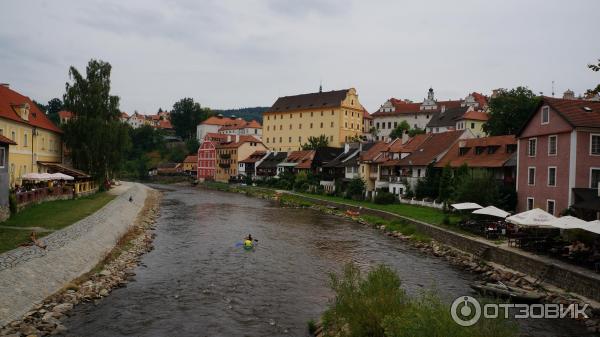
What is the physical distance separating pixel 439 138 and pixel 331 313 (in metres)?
42.1

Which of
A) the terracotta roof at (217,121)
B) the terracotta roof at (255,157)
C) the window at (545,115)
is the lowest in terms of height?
the terracotta roof at (255,157)

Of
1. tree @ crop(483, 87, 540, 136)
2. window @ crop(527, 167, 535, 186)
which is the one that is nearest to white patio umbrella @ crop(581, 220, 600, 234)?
window @ crop(527, 167, 535, 186)

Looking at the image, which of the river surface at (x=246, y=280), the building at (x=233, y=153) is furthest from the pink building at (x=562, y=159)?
the building at (x=233, y=153)

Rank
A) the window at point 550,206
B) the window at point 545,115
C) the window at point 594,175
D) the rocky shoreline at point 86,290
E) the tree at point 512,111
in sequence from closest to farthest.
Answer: the rocky shoreline at point 86,290, the window at point 594,175, the window at point 550,206, the window at point 545,115, the tree at point 512,111

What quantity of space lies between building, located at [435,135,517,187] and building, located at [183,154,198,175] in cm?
8129

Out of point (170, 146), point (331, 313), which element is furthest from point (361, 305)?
point (170, 146)

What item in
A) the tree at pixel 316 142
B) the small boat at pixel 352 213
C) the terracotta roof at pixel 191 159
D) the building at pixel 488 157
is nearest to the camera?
the building at pixel 488 157

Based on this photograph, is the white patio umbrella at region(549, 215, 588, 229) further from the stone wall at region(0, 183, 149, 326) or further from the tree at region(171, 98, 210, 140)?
the tree at region(171, 98, 210, 140)

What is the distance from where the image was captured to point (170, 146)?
14062 cm

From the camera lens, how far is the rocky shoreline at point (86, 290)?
14507 millimetres

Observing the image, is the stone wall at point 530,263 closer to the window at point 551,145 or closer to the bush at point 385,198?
the window at point 551,145

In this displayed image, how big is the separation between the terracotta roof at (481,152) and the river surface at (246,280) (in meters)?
12.4

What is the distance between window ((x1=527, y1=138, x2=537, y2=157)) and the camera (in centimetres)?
3378

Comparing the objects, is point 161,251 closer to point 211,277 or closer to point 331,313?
point 211,277
